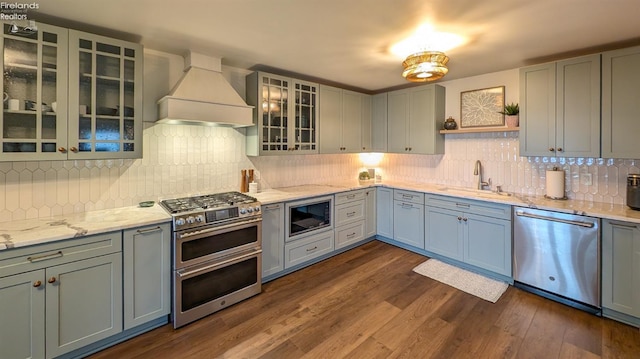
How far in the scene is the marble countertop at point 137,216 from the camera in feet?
6.21

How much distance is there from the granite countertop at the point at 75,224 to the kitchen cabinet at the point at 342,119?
2341mm

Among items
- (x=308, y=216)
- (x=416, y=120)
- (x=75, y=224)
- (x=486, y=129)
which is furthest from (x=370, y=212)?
(x=75, y=224)

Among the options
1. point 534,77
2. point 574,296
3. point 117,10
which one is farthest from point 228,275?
point 534,77

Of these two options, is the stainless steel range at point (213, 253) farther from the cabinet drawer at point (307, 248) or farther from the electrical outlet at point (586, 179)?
the electrical outlet at point (586, 179)

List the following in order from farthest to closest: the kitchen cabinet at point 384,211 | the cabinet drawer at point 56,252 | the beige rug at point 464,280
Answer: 1. the kitchen cabinet at point 384,211
2. the beige rug at point 464,280
3. the cabinet drawer at point 56,252

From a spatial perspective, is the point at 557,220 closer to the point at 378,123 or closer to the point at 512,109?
the point at 512,109

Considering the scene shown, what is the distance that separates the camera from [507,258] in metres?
3.13

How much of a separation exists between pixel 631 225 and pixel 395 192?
2371 millimetres

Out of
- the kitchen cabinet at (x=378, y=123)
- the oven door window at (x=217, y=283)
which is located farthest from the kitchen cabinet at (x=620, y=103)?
the oven door window at (x=217, y=283)

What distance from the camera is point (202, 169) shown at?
10.6 ft

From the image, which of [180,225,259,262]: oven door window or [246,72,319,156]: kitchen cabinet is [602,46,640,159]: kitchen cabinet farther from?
[180,225,259,262]: oven door window

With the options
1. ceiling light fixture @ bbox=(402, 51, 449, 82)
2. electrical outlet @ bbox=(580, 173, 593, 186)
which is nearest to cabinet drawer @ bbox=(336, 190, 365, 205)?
ceiling light fixture @ bbox=(402, 51, 449, 82)

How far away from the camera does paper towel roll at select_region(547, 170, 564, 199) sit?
3088mm

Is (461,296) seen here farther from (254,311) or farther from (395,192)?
(254,311)
